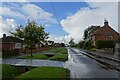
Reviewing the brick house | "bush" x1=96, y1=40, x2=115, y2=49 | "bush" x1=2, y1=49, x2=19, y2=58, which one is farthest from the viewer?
the brick house

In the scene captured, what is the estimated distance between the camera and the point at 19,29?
3594 cm

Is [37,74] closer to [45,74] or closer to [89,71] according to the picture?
[45,74]

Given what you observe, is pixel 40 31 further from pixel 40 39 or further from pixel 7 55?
pixel 7 55

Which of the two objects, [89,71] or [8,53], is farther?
[8,53]

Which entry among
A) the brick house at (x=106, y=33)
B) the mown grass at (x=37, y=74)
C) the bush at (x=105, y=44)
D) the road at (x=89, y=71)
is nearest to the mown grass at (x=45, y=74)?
the mown grass at (x=37, y=74)

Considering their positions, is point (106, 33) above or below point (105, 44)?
above

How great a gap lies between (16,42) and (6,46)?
5383 millimetres

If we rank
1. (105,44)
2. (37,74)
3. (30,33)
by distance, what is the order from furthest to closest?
(105,44)
(30,33)
(37,74)

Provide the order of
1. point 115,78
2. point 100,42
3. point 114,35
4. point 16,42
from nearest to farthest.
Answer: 1. point 115,78
2. point 16,42
3. point 100,42
4. point 114,35

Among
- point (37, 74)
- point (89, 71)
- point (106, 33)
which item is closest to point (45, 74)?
point (37, 74)

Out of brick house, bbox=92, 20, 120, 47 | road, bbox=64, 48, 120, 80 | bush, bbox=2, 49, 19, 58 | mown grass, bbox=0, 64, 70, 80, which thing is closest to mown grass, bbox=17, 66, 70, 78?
mown grass, bbox=0, 64, 70, 80

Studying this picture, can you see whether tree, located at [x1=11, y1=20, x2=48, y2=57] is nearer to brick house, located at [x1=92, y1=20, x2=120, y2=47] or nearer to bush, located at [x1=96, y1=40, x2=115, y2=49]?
bush, located at [x1=96, y1=40, x2=115, y2=49]

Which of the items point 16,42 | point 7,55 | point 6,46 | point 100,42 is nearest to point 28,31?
point 7,55

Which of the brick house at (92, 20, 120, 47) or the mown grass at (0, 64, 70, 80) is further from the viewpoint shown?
the brick house at (92, 20, 120, 47)
